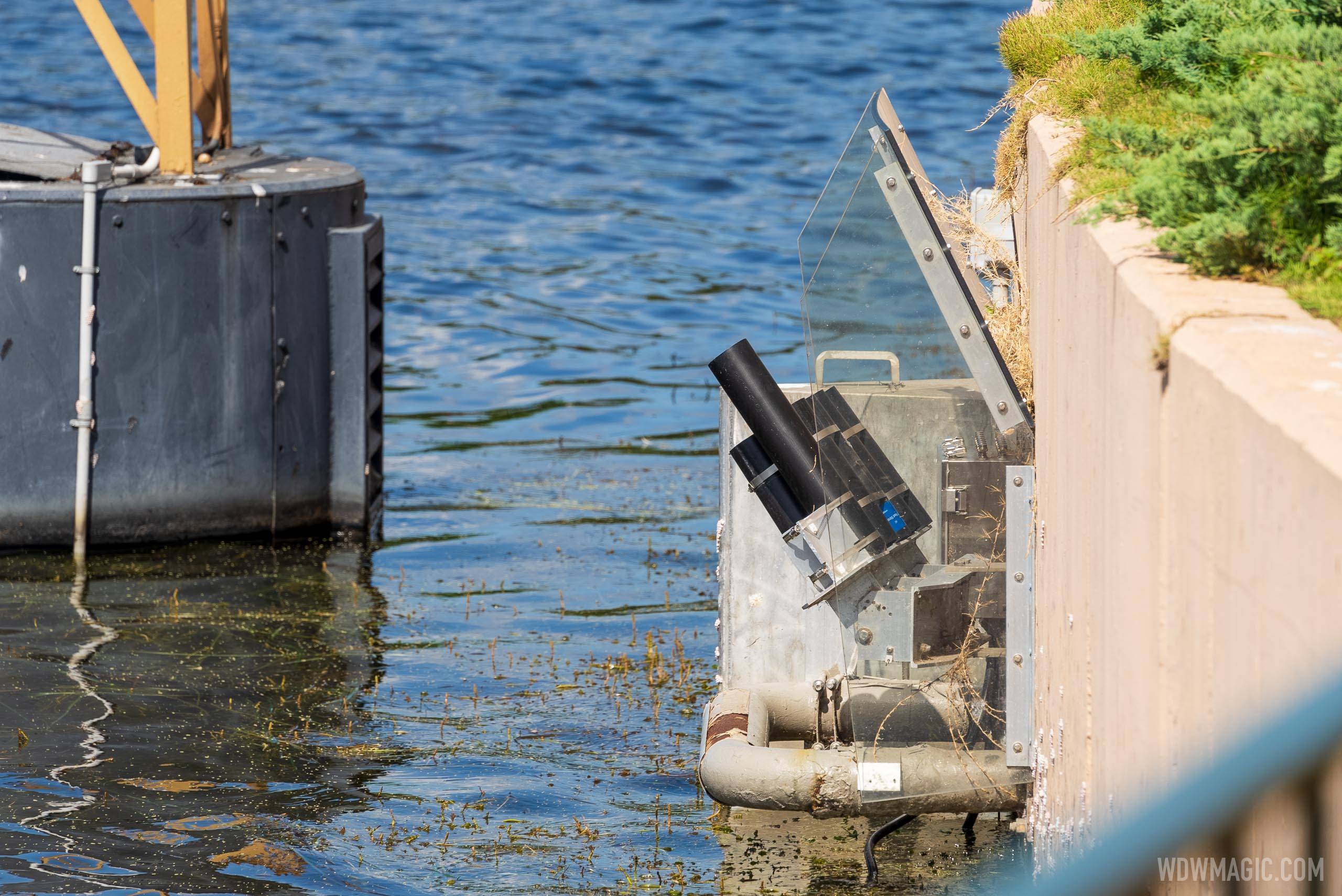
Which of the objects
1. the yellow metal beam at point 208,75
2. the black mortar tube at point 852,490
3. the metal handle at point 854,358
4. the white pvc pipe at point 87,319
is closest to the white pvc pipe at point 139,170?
the white pvc pipe at point 87,319

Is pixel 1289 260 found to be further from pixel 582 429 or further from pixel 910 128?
pixel 910 128

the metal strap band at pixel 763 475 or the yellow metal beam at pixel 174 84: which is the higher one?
the yellow metal beam at pixel 174 84

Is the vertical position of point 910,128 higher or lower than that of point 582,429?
higher

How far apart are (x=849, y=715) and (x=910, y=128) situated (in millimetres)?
26853

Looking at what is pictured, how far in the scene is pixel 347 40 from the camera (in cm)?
4025

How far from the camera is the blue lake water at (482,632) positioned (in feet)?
21.9

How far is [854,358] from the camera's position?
6.14 metres

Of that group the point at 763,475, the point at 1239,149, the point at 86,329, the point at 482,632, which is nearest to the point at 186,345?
the point at 86,329

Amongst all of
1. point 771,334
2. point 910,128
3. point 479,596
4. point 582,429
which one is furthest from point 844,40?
point 479,596

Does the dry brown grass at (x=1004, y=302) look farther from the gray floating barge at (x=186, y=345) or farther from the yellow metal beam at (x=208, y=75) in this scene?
the yellow metal beam at (x=208, y=75)

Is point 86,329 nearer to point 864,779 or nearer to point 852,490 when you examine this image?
point 852,490

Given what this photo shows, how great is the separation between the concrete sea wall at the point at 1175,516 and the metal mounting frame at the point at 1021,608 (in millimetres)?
586

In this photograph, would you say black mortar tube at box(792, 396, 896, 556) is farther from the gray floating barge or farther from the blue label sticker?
the gray floating barge

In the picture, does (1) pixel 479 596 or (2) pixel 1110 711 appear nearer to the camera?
(2) pixel 1110 711
